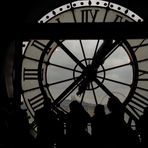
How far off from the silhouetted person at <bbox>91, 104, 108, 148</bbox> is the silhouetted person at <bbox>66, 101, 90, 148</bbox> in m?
0.05

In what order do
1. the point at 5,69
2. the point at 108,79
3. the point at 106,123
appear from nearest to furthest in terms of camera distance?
the point at 106,123 → the point at 5,69 → the point at 108,79

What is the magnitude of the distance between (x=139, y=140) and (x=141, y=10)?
1.80 m

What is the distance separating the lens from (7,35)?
2779 millimetres

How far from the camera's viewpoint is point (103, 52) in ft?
11.9

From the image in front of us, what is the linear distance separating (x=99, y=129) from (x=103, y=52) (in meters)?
1.52

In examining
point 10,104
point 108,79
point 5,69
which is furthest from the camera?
point 108,79

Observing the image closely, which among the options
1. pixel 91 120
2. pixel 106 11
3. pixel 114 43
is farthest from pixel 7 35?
pixel 106 11

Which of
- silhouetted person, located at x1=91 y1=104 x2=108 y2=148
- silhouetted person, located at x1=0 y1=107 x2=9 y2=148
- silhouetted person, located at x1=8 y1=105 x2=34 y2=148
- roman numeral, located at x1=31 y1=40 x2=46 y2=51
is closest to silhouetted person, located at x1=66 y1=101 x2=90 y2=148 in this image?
silhouetted person, located at x1=91 y1=104 x2=108 y2=148

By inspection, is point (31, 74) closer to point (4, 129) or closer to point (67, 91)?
point (67, 91)

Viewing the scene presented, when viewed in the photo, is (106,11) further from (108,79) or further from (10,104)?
(10,104)

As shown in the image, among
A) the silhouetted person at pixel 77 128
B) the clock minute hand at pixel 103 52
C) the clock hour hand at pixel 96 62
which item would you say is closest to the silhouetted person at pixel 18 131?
the silhouetted person at pixel 77 128

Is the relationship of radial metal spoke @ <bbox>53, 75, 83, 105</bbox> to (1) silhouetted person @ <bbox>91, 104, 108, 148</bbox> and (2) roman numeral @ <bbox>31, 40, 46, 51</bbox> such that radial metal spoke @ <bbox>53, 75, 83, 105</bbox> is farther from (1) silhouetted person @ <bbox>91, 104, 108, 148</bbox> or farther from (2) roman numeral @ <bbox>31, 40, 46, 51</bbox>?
(1) silhouetted person @ <bbox>91, 104, 108, 148</bbox>

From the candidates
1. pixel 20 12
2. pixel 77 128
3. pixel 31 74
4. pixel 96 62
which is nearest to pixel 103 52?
pixel 96 62

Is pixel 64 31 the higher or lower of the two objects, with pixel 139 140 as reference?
higher
